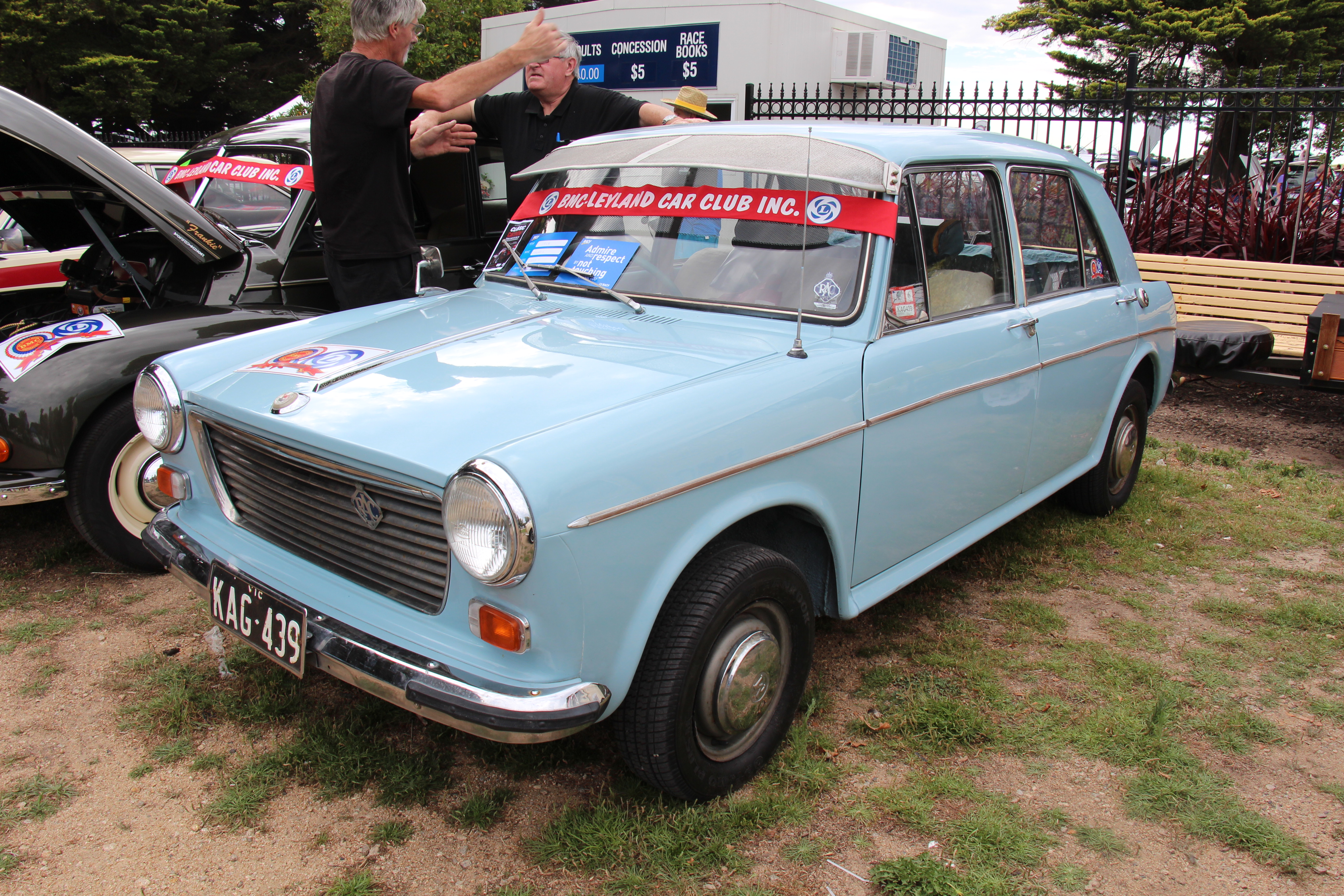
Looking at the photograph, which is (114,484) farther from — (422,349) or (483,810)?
(483,810)

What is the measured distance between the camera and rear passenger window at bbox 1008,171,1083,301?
3.48 meters

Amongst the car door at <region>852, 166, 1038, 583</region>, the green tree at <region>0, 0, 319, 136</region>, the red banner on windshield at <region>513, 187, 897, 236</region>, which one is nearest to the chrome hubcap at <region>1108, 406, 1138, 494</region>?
the car door at <region>852, 166, 1038, 583</region>

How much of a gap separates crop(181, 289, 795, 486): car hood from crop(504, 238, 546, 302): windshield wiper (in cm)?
5

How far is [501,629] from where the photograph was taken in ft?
6.40

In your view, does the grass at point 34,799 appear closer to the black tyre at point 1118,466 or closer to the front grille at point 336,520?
the front grille at point 336,520

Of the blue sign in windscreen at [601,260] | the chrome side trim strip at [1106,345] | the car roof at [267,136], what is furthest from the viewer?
the car roof at [267,136]

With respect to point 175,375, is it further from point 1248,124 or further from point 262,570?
point 1248,124

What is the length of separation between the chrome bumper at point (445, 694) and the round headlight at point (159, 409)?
2.94 feet

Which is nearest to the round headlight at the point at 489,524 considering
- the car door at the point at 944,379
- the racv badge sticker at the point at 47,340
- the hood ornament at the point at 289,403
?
the hood ornament at the point at 289,403

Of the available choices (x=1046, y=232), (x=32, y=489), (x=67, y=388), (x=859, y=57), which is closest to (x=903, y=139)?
(x=1046, y=232)

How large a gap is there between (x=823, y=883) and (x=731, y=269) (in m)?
1.75

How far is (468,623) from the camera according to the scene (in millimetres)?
2033

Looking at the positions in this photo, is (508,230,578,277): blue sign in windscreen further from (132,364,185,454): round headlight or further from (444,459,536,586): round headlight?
(444,459,536,586): round headlight

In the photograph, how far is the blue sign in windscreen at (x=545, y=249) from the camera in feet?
10.7
